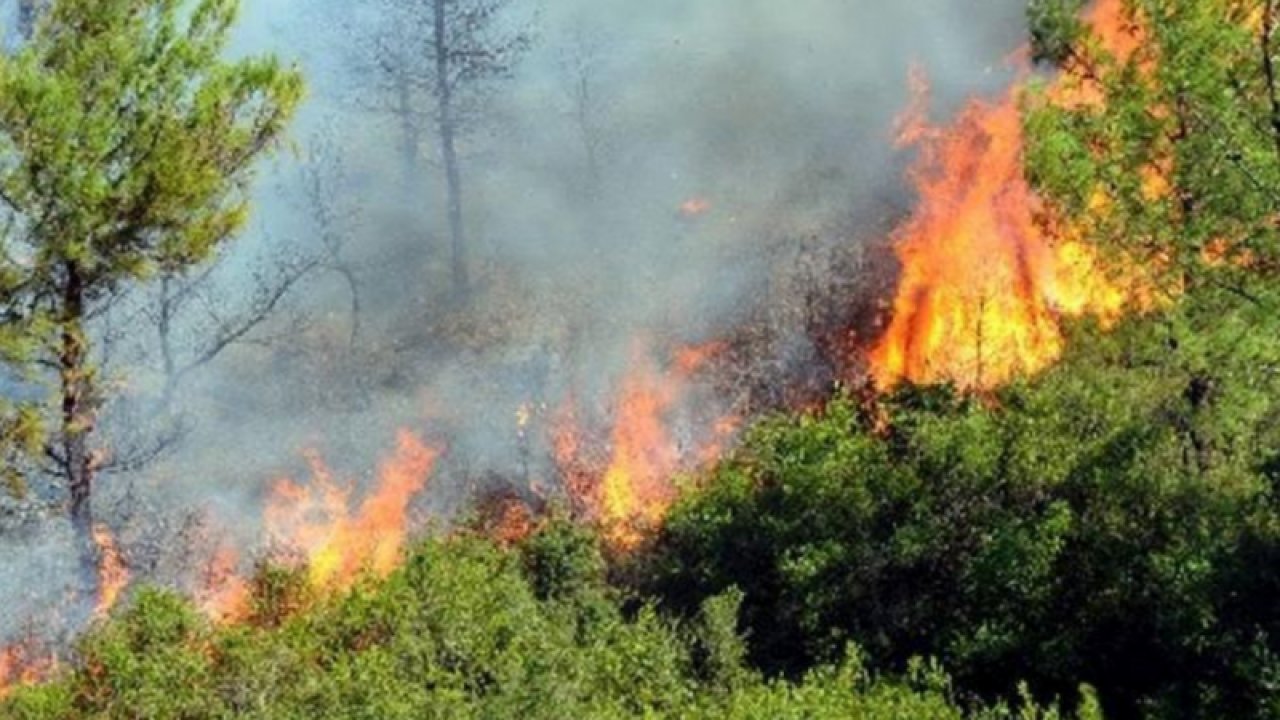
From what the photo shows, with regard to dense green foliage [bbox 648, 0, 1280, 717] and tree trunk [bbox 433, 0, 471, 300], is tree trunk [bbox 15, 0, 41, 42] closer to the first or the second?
dense green foliage [bbox 648, 0, 1280, 717]

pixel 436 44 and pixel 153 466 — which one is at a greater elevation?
pixel 436 44

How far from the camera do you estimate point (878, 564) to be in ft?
60.4

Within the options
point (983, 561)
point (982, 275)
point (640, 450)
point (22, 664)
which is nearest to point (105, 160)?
point (22, 664)

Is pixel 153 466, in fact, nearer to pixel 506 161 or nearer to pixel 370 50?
pixel 506 161

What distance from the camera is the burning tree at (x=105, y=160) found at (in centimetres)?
1539

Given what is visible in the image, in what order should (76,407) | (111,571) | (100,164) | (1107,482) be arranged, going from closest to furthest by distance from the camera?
(100,164) → (76,407) → (1107,482) → (111,571)

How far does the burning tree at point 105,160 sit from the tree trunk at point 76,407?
0.02 m

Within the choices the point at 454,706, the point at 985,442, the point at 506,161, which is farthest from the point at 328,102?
the point at 454,706

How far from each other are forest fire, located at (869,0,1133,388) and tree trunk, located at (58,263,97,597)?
14762mm

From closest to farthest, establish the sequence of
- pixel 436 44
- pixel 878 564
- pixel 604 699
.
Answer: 1. pixel 604 699
2. pixel 878 564
3. pixel 436 44

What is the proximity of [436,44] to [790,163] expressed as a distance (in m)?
10.9

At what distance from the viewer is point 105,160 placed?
16031 mm

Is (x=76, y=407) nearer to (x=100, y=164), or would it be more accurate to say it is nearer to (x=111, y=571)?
(x=100, y=164)

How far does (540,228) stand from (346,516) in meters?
13.2
